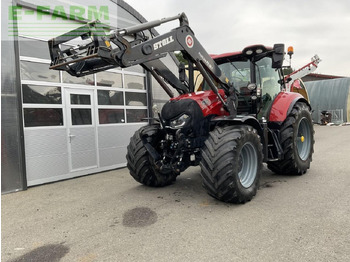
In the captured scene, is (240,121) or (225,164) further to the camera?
(240,121)

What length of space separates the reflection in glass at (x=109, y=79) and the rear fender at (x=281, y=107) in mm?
4248

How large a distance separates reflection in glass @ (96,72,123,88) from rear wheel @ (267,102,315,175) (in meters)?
4.53

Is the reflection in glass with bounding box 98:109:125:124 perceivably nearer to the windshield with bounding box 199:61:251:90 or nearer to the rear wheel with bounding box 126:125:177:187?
the rear wheel with bounding box 126:125:177:187

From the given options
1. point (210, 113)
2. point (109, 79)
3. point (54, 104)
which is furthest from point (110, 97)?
point (210, 113)

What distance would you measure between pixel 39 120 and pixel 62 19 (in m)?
2.47

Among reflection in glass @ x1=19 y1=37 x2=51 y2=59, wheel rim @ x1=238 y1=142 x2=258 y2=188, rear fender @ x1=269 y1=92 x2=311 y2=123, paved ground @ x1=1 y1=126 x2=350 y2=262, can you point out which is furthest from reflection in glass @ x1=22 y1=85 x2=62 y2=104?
rear fender @ x1=269 y1=92 x2=311 y2=123

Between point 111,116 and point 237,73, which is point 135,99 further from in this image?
point 237,73

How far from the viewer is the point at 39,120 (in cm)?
609

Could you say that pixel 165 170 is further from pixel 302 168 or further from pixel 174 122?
pixel 302 168

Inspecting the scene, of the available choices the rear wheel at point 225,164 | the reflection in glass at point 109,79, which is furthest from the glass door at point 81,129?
the rear wheel at point 225,164

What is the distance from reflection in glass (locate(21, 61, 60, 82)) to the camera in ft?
19.4

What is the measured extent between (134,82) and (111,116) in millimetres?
1348

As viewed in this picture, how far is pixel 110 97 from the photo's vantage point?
24.7 ft

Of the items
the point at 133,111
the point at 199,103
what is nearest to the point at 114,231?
the point at 199,103
